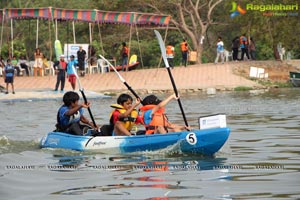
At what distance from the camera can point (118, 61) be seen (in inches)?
2079

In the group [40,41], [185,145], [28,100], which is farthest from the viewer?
[40,41]

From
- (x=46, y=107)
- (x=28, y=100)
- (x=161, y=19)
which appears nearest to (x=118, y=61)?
(x=161, y=19)

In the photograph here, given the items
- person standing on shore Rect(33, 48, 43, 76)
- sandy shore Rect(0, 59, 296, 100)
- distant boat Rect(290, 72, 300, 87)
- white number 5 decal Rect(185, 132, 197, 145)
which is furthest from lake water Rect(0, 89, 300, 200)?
person standing on shore Rect(33, 48, 43, 76)

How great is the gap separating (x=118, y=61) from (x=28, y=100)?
19.5 m

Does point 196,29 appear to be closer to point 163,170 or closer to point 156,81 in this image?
point 156,81

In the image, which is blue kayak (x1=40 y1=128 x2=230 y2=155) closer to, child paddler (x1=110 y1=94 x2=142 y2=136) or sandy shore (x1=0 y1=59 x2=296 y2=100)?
child paddler (x1=110 y1=94 x2=142 y2=136)

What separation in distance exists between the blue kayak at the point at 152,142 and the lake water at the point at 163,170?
13 centimetres

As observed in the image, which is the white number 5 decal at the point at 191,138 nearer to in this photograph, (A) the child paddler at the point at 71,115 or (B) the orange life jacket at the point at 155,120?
(B) the orange life jacket at the point at 155,120

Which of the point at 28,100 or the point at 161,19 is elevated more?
the point at 161,19

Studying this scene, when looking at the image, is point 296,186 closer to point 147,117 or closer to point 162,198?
point 162,198

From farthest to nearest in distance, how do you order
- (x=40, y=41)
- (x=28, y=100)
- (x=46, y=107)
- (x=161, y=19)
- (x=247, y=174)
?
(x=40, y=41), (x=161, y=19), (x=28, y=100), (x=46, y=107), (x=247, y=174)

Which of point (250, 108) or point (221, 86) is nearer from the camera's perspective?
point (250, 108)

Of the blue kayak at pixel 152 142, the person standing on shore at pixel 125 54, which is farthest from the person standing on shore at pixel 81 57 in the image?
the blue kayak at pixel 152 142

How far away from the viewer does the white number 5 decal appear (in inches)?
563
